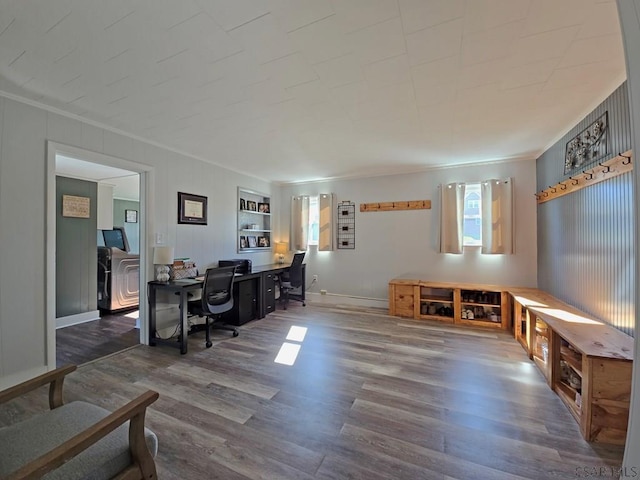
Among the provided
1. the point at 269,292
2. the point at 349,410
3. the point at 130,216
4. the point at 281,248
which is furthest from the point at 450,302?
the point at 130,216

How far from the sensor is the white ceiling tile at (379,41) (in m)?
1.49

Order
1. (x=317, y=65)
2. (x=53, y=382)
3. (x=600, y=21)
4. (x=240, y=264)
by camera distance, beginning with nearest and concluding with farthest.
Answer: (x=53, y=382) < (x=600, y=21) < (x=317, y=65) < (x=240, y=264)

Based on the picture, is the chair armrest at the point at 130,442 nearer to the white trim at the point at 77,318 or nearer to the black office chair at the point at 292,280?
the black office chair at the point at 292,280

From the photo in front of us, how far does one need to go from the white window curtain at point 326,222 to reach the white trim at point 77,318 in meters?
3.90

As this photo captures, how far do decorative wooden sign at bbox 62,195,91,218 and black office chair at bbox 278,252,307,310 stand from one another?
329 centimetres

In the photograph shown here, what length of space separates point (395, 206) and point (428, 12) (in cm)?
355

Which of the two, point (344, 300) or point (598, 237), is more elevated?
point (598, 237)

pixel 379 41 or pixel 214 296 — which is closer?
pixel 379 41

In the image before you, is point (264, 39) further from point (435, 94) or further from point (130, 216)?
point (130, 216)

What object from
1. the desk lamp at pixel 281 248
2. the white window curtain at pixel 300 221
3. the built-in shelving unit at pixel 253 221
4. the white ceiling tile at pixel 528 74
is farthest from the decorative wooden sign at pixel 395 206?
the white ceiling tile at pixel 528 74

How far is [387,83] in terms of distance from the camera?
6.64 feet

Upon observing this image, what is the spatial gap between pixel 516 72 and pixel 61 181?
5648mm

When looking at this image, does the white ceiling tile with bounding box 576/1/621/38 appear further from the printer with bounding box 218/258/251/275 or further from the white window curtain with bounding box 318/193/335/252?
the printer with bounding box 218/258/251/275

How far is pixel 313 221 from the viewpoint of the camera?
556 centimetres
